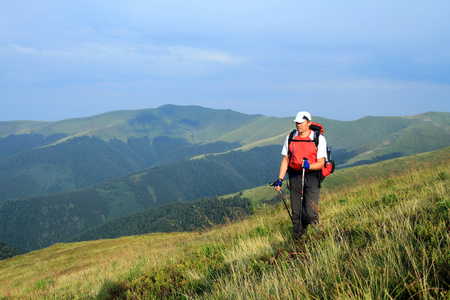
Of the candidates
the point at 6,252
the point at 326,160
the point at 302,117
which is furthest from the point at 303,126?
the point at 6,252

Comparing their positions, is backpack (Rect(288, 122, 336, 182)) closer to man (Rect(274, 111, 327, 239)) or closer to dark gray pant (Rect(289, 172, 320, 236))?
man (Rect(274, 111, 327, 239))

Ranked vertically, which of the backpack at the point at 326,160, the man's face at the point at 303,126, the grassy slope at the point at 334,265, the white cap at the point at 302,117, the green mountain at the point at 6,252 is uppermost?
the white cap at the point at 302,117

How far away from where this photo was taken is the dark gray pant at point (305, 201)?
6.11 meters

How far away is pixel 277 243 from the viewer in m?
5.65

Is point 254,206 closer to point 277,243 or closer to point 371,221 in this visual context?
point 277,243

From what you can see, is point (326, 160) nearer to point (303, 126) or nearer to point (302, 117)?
point (303, 126)

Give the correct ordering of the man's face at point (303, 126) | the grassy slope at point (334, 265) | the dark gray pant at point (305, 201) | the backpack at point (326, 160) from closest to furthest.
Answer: the grassy slope at point (334, 265)
the dark gray pant at point (305, 201)
the man's face at point (303, 126)
the backpack at point (326, 160)

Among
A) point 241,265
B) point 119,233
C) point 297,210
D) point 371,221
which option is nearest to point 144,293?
point 241,265

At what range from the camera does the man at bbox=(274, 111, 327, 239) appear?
6.17 metres

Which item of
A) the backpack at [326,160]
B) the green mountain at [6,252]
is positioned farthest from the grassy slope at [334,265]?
the green mountain at [6,252]

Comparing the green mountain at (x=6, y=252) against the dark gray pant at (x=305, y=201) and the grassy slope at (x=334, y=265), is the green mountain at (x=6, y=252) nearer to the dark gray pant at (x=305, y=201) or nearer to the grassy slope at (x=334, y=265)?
the grassy slope at (x=334, y=265)

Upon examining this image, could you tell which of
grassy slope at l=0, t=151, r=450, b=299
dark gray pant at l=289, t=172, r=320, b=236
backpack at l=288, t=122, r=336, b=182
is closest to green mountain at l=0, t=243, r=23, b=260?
grassy slope at l=0, t=151, r=450, b=299

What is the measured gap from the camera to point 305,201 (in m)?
6.29

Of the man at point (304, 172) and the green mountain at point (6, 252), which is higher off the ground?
the man at point (304, 172)
